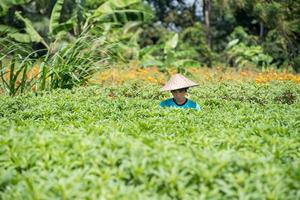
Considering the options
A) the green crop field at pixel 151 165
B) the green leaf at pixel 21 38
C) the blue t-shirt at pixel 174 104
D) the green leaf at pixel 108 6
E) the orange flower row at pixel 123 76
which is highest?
the green crop field at pixel 151 165

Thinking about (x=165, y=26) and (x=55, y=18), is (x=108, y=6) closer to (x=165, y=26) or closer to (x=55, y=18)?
(x=55, y=18)

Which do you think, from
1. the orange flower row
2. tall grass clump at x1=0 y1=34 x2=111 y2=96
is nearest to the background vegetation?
tall grass clump at x1=0 y1=34 x2=111 y2=96

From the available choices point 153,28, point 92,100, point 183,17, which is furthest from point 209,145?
point 183,17

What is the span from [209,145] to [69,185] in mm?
1205

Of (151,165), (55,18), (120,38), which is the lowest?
(120,38)

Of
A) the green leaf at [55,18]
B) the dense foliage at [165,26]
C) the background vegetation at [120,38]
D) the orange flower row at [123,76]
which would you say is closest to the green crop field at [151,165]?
the background vegetation at [120,38]

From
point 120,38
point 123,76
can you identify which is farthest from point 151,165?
point 120,38

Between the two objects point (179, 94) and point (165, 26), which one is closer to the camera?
point (179, 94)

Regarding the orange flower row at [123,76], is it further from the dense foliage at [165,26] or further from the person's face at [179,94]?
the person's face at [179,94]

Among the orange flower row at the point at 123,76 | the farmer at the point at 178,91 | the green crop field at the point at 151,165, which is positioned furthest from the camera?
the orange flower row at the point at 123,76

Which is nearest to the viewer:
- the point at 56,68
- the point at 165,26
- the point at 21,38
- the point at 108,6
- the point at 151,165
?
the point at 151,165

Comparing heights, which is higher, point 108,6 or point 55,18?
point 108,6

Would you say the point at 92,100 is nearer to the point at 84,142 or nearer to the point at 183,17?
the point at 84,142

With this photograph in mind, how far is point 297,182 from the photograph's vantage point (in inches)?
104
